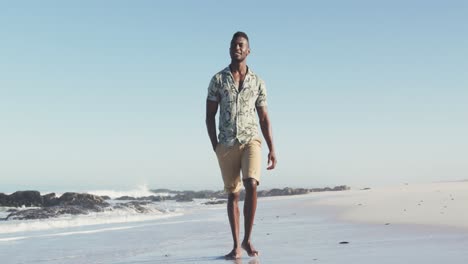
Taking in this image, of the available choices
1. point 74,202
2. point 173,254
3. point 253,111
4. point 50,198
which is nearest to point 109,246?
point 173,254

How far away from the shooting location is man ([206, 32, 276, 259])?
5.86 m

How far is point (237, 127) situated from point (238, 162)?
37 cm

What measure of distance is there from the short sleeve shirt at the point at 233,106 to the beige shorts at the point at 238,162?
68 millimetres

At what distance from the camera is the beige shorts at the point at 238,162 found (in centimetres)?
584

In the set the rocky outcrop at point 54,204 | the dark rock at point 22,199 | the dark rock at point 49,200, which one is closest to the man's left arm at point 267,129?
the rocky outcrop at point 54,204

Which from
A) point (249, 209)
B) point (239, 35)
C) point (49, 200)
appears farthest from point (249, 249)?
point (49, 200)

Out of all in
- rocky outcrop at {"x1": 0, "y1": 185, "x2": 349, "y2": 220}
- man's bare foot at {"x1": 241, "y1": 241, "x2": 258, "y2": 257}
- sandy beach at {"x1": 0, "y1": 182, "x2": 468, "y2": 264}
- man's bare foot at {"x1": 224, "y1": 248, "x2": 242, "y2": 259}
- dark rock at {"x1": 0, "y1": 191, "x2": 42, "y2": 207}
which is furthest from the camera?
dark rock at {"x1": 0, "y1": 191, "x2": 42, "y2": 207}

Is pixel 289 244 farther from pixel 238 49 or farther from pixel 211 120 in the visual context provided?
pixel 238 49

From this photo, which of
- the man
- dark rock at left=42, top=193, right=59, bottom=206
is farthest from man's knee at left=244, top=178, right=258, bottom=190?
dark rock at left=42, top=193, right=59, bottom=206

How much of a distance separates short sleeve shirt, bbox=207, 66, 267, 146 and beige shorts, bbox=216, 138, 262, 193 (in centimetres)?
7

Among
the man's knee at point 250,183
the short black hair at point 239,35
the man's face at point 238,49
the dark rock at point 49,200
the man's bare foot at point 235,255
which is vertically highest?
the short black hair at point 239,35

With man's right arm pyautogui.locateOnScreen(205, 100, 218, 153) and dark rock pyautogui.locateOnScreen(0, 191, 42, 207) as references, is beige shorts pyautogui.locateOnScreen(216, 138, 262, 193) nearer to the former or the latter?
man's right arm pyautogui.locateOnScreen(205, 100, 218, 153)

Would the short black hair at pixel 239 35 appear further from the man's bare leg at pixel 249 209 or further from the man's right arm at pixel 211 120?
the man's bare leg at pixel 249 209

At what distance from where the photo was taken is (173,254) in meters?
6.24
